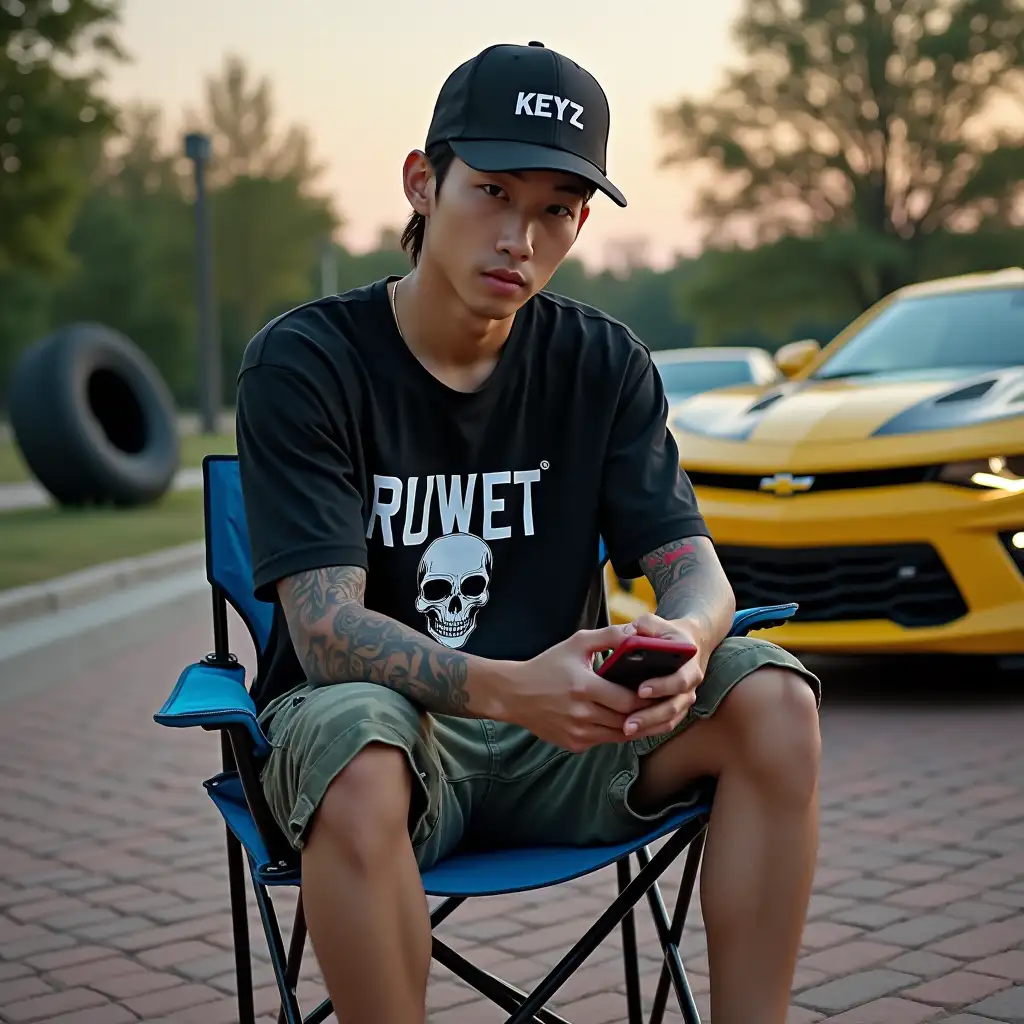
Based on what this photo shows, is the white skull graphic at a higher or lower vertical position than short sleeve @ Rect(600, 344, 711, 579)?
lower

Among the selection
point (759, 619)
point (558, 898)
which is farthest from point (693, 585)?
point (558, 898)

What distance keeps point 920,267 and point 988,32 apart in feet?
20.6

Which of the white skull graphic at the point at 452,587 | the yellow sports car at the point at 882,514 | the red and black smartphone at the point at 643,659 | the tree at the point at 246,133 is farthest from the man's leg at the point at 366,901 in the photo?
the tree at the point at 246,133

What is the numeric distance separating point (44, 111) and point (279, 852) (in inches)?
749

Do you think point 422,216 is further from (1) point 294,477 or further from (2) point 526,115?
(1) point 294,477

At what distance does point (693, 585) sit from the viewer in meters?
2.51

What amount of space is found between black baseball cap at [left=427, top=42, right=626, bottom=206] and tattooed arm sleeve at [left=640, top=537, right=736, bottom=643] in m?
0.59

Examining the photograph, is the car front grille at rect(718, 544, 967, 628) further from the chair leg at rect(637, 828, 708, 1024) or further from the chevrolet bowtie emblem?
the chair leg at rect(637, 828, 708, 1024)

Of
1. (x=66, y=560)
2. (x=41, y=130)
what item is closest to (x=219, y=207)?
→ (x=41, y=130)

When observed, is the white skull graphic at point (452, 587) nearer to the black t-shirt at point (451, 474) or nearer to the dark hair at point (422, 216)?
the black t-shirt at point (451, 474)

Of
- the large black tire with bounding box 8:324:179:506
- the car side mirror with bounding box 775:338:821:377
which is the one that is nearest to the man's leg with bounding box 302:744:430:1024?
the car side mirror with bounding box 775:338:821:377

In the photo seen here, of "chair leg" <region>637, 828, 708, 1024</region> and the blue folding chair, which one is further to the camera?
"chair leg" <region>637, 828, 708, 1024</region>

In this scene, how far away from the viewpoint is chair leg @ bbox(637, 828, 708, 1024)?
Answer: 92.4 inches

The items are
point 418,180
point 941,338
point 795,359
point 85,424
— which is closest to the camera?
point 418,180
